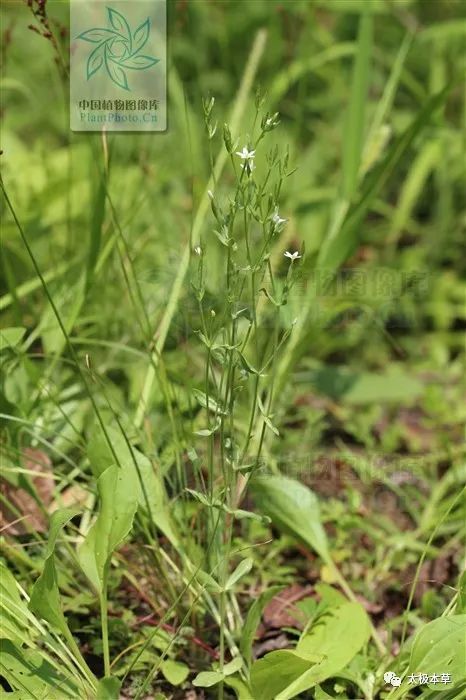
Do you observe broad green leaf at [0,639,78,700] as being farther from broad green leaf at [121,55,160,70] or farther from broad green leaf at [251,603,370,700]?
broad green leaf at [121,55,160,70]

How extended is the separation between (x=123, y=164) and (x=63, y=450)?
2.90ft

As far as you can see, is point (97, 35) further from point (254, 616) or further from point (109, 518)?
point (254, 616)

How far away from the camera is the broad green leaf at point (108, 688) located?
109 centimetres

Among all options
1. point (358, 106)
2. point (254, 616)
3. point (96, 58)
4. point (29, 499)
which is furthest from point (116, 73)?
point (254, 616)

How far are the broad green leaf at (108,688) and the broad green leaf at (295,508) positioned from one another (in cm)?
45

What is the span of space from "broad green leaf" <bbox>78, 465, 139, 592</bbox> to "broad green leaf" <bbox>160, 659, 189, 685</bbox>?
168mm

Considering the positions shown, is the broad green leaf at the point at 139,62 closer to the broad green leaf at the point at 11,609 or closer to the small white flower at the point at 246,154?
the small white flower at the point at 246,154

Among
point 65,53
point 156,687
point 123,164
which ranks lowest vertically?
point 156,687

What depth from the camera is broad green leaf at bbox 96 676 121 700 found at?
1.09 metres

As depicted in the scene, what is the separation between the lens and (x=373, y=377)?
2.07m

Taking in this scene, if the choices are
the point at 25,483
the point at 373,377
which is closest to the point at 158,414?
the point at 25,483

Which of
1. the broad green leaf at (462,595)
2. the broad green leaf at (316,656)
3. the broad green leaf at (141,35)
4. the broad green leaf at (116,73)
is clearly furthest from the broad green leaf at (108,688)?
the broad green leaf at (141,35)

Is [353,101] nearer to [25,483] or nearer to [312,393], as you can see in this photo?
[312,393]

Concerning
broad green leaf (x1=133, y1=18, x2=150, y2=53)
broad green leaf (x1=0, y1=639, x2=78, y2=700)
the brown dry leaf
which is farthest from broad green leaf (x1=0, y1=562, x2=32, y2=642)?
broad green leaf (x1=133, y1=18, x2=150, y2=53)
